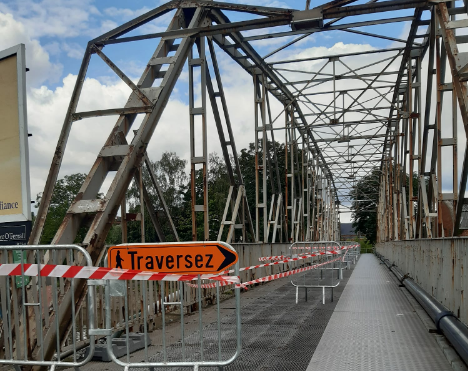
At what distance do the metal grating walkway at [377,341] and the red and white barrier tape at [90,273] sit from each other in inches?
69.2

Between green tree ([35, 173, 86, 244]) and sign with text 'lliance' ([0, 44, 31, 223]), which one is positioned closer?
sign with text 'lliance' ([0, 44, 31, 223])

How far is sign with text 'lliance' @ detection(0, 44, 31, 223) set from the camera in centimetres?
632

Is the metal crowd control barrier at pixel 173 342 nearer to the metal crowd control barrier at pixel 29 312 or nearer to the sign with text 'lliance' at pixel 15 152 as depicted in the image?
the metal crowd control barrier at pixel 29 312

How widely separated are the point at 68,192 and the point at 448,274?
255 ft

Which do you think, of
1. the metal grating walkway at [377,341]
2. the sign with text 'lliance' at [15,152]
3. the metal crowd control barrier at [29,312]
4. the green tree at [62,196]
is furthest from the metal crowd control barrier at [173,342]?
the green tree at [62,196]

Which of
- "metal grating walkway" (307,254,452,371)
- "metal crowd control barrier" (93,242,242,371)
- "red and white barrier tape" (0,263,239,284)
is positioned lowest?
"metal grating walkway" (307,254,452,371)

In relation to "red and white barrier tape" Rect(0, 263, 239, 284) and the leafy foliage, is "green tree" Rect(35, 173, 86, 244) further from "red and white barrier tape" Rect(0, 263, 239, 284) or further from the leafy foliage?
"red and white barrier tape" Rect(0, 263, 239, 284)

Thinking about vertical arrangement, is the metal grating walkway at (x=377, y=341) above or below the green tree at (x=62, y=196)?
below

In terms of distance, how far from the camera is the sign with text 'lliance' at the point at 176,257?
16.8ft

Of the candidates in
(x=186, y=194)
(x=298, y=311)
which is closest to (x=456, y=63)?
(x=298, y=311)

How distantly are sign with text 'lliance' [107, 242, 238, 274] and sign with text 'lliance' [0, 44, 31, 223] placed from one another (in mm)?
1613

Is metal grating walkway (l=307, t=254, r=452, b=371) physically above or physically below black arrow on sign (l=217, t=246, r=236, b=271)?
below

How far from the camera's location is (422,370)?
551cm

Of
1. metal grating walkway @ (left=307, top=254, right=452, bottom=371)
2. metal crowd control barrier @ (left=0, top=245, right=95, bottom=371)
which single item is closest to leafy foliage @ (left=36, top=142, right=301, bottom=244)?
metal grating walkway @ (left=307, top=254, right=452, bottom=371)
